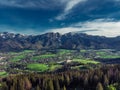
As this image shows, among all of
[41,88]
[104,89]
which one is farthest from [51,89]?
[104,89]

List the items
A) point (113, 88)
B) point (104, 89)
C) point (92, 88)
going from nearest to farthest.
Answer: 1. point (113, 88)
2. point (104, 89)
3. point (92, 88)

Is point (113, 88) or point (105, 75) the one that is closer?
point (113, 88)

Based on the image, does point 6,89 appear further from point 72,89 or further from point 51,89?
point 72,89

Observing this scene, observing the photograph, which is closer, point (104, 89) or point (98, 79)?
point (104, 89)

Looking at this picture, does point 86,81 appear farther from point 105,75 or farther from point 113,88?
point 113,88

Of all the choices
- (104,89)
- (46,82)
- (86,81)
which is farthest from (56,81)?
(104,89)

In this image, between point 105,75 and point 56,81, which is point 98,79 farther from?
point 56,81

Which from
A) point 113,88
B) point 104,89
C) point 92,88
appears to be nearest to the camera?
point 113,88

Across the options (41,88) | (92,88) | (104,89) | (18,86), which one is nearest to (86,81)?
(92,88)
